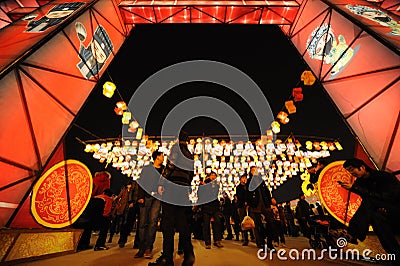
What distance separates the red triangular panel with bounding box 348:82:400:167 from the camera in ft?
15.0

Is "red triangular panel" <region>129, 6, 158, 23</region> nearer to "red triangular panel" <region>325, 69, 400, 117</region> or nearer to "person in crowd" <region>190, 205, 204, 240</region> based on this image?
"red triangular panel" <region>325, 69, 400, 117</region>

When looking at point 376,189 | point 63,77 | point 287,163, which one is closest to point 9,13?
point 63,77

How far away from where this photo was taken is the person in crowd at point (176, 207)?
3297mm

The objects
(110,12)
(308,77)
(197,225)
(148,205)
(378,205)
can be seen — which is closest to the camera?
(378,205)

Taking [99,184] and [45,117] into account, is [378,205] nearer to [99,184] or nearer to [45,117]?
[99,184]

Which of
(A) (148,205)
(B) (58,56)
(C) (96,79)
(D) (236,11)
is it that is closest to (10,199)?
(A) (148,205)

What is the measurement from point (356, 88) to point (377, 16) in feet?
5.80

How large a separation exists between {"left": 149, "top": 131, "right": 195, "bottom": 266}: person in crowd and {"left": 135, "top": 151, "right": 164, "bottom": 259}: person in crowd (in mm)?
723

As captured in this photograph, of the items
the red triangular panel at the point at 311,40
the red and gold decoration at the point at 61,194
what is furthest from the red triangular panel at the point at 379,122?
the red and gold decoration at the point at 61,194

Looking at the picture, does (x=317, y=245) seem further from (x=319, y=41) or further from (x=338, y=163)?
(x=319, y=41)

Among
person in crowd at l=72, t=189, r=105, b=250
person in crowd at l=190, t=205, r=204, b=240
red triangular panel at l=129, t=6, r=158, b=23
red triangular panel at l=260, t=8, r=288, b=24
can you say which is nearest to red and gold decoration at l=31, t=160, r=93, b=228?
person in crowd at l=72, t=189, r=105, b=250

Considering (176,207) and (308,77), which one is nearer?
(176,207)

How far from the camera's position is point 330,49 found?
635cm

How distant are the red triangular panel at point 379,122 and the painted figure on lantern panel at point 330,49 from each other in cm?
134
